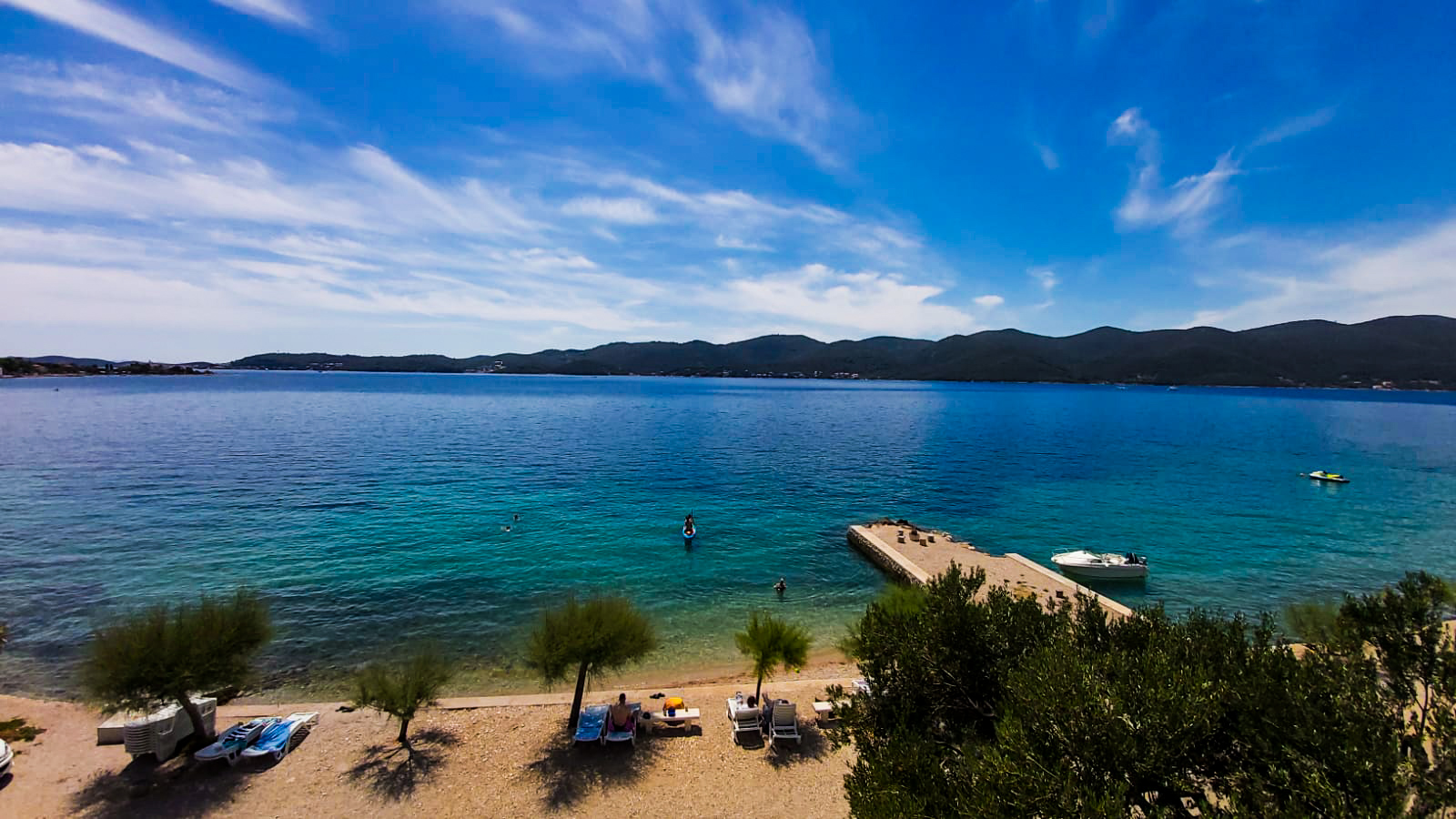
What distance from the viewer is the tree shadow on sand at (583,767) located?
48.1ft

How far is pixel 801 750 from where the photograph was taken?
16.3 meters

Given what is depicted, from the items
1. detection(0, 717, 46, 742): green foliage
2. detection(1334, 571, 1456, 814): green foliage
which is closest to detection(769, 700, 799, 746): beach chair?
detection(1334, 571, 1456, 814): green foliage

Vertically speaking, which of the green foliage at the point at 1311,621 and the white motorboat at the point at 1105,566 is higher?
the green foliage at the point at 1311,621

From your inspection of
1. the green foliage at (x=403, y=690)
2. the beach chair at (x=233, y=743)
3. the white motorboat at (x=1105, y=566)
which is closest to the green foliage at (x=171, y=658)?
the beach chair at (x=233, y=743)

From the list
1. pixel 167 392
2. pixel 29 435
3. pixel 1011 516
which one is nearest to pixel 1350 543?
pixel 1011 516

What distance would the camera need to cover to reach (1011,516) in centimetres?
4688

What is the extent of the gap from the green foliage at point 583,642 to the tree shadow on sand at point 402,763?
3.43 m

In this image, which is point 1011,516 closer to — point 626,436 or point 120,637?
point 120,637

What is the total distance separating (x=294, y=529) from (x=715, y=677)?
110 feet

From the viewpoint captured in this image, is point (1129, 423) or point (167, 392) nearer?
point (1129, 423)

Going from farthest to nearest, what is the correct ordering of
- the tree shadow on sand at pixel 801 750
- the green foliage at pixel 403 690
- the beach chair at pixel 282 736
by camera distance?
1. the tree shadow on sand at pixel 801 750
2. the green foliage at pixel 403 690
3. the beach chair at pixel 282 736

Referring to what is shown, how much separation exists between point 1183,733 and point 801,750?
10998 mm

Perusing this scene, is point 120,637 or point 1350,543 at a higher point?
point 120,637

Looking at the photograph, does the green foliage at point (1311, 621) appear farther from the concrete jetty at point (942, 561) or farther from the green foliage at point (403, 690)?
the green foliage at point (403, 690)
